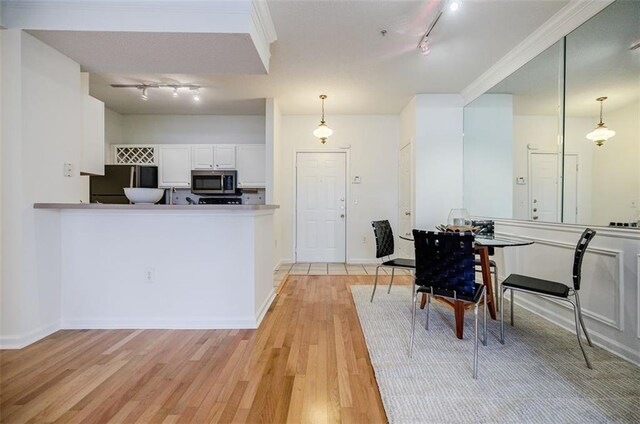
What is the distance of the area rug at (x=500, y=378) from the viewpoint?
1.48 m

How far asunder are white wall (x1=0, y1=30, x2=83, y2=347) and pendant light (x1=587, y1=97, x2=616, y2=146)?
171 inches

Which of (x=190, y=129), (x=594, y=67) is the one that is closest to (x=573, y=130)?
(x=594, y=67)

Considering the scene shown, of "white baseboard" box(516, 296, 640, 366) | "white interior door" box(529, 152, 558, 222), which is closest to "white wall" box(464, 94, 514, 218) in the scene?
"white interior door" box(529, 152, 558, 222)

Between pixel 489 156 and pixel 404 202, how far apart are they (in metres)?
1.48

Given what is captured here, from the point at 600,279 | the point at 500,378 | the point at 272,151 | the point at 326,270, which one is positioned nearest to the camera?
the point at 500,378

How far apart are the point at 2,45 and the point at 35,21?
30 cm

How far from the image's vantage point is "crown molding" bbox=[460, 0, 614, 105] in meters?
2.31

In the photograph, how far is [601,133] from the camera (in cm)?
225

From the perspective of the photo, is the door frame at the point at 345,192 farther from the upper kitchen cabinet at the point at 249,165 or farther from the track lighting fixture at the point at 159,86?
the track lighting fixture at the point at 159,86

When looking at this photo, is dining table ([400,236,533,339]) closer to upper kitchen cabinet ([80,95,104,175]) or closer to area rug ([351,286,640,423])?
area rug ([351,286,640,423])

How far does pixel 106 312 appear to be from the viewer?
8.29 ft

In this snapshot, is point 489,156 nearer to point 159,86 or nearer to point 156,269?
point 156,269

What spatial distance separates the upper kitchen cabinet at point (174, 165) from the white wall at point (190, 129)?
397 millimetres

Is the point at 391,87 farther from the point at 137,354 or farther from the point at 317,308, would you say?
the point at 137,354
